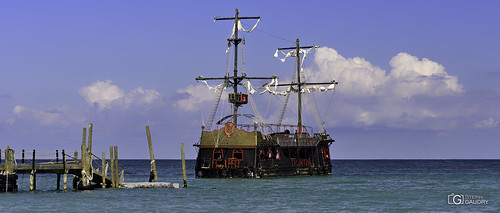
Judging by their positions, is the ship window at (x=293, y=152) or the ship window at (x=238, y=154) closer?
the ship window at (x=238, y=154)

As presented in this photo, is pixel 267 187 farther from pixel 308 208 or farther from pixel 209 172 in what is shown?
pixel 308 208

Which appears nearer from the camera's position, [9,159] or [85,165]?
[9,159]

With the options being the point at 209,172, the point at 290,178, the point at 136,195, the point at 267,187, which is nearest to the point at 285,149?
the point at 290,178

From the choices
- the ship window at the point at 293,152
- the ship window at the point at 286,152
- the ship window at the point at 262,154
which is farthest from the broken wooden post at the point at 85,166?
the ship window at the point at 293,152

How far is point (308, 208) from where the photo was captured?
44375mm

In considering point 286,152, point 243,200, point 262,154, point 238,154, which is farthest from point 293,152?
point 243,200

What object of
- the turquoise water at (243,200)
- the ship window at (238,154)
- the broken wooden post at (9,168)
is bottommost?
the turquoise water at (243,200)

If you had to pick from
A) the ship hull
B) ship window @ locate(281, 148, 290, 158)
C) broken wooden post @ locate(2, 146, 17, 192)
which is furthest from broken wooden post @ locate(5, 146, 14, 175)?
ship window @ locate(281, 148, 290, 158)

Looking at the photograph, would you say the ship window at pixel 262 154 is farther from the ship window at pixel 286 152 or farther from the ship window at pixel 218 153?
the ship window at pixel 286 152

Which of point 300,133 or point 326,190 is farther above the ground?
point 300,133

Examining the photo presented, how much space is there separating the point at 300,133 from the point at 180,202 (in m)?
34.3

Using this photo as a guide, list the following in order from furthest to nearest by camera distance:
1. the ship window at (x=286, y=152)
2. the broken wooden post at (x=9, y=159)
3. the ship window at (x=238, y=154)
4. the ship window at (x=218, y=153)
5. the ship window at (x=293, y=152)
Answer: the ship window at (x=293, y=152), the ship window at (x=286, y=152), the ship window at (x=218, y=153), the ship window at (x=238, y=154), the broken wooden post at (x=9, y=159)

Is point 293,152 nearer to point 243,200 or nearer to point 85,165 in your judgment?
point 243,200

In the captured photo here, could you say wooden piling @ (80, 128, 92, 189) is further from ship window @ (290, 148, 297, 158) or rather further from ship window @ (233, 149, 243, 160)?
ship window @ (290, 148, 297, 158)
